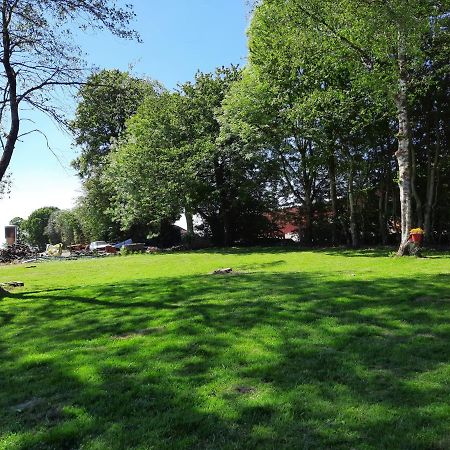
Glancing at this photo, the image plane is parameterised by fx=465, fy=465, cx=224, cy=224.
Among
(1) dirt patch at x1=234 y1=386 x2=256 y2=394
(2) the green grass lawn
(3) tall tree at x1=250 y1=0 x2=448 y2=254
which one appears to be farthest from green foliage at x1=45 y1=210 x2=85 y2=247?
(1) dirt patch at x1=234 y1=386 x2=256 y2=394

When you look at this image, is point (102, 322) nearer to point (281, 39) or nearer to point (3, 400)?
point (3, 400)

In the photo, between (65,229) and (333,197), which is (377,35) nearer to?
(333,197)

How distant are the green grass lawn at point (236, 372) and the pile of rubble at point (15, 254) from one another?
87.4 ft

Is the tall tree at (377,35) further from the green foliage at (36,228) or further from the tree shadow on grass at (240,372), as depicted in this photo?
the green foliage at (36,228)

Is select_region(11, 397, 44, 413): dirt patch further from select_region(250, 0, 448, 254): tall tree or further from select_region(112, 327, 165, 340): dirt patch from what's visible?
select_region(250, 0, 448, 254): tall tree

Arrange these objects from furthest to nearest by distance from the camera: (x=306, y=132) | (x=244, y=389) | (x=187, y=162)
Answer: (x=187, y=162)
(x=306, y=132)
(x=244, y=389)

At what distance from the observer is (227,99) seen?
2634 centimetres

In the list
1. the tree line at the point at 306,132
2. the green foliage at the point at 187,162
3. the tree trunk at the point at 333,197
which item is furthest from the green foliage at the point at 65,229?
the tree trunk at the point at 333,197

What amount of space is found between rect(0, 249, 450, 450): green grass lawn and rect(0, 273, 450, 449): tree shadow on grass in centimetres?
2

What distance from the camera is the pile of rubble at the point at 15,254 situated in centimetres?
3258

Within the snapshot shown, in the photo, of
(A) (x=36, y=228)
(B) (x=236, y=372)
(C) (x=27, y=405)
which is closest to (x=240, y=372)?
(B) (x=236, y=372)

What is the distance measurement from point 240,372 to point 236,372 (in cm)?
4

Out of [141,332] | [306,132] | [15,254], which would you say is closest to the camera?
[141,332]

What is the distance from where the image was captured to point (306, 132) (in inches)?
932
